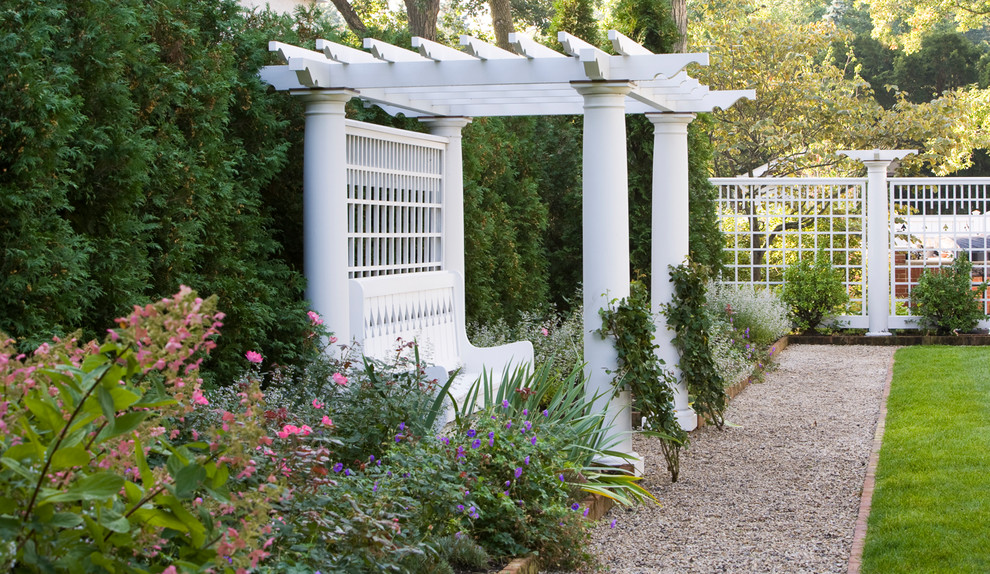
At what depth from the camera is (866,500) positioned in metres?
5.32

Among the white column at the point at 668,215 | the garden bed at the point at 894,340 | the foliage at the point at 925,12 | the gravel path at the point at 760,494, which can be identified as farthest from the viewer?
the foliage at the point at 925,12

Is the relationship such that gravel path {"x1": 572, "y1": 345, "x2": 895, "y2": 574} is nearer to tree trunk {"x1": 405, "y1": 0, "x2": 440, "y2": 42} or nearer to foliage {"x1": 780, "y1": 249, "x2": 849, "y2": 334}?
foliage {"x1": 780, "y1": 249, "x2": 849, "y2": 334}

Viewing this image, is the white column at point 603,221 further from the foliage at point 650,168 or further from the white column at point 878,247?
the white column at point 878,247

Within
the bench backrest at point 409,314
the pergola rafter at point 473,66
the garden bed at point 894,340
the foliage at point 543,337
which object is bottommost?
the garden bed at point 894,340

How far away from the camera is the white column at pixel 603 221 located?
5.57 meters

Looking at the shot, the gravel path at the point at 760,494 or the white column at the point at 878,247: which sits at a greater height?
the white column at the point at 878,247

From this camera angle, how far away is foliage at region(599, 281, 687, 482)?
220 inches

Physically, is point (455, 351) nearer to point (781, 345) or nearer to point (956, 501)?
point (956, 501)

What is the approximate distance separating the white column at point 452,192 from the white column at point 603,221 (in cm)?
195

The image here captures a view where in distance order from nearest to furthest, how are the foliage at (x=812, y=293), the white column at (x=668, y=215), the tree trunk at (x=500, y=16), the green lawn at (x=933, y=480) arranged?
the green lawn at (x=933, y=480)
the white column at (x=668, y=215)
the foliage at (x=812, y=293)
the tree trunk at (x=500, y=16)

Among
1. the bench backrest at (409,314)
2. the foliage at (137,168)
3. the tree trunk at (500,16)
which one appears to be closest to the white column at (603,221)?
the bench backrest at (409,314)

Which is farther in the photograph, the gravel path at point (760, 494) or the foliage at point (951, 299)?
the foliage at point (951, 299)

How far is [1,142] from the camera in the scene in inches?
151

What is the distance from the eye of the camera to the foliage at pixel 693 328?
262 inches
